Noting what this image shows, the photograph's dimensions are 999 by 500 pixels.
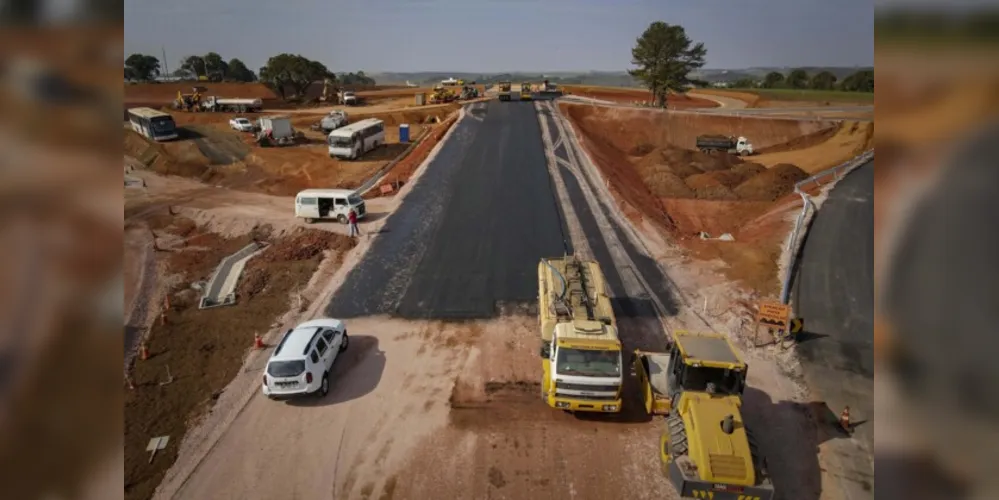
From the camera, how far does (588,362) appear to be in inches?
635

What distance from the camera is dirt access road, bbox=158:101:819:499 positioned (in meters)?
14.6

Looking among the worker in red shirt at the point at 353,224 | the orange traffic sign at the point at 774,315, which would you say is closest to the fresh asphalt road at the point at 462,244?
the worker in red shirt at the point at 353,224

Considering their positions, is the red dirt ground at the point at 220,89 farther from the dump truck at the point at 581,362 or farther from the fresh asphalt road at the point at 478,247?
the dump truck at the point at 581,362

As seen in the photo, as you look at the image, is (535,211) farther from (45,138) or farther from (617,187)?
(45,138)

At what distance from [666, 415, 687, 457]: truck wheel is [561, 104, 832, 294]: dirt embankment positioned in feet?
41.8

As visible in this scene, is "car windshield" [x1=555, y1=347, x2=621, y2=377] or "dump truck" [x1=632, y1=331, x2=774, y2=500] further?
"car windshield" [x1=555, y1=347, x2=621, y2=377]

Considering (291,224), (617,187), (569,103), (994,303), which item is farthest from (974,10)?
(569,103)

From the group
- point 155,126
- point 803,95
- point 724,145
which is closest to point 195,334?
point 155,126

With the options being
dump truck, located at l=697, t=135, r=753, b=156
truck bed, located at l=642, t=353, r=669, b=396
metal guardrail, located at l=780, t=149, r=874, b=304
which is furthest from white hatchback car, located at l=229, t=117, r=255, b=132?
truck bed, located at l=642, t=353, r=669, b=396

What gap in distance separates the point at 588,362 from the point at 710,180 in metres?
38.1

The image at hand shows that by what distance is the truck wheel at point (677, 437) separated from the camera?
1363cm

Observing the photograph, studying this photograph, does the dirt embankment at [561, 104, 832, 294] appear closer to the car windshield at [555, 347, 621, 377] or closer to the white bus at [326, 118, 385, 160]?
the car windshield at [555, 347, 621, 377]

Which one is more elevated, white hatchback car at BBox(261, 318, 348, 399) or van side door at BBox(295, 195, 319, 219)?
van side door at BBox(295, 195, 319, 219)

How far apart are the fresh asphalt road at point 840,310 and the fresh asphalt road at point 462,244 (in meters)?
10.8
